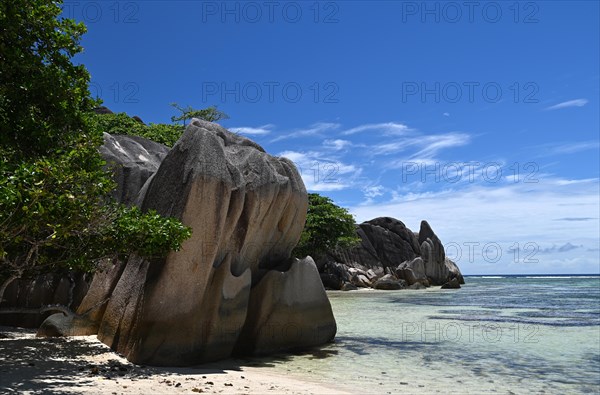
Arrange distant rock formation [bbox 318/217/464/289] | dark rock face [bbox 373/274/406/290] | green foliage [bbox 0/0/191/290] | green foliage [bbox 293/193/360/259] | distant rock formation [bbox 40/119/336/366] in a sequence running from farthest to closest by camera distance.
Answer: distant rock formation [bbox 318/217/464/289]
dark rock face [bbox 373/274/406/290]
green foliage [bbox 293/193/360/259]
distant rock formation [bbox 40/119/336/366]
green foliage [bbox 0/0/191/290]

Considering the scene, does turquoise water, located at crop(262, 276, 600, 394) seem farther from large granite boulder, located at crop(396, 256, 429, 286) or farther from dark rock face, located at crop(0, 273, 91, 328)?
large granite boulder, located at crop(396, 256, 429, 286)

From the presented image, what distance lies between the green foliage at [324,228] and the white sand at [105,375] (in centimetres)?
3526

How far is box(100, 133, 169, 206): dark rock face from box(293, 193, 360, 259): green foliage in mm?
28575

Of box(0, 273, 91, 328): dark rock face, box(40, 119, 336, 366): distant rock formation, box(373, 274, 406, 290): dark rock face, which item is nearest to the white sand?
box(40, 119, 336, 366): distant rock formation

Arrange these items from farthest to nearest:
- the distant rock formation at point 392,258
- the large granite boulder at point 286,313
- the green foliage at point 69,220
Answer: the distant rock formation at point 392,258, the large granite boulder at point 286,313, the green foliage at point 69,220

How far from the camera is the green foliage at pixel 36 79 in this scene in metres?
9.10

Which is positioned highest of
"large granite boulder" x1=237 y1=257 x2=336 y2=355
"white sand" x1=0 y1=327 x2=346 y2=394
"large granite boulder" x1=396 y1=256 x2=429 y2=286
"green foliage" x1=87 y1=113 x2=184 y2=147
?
"green foliage" x1=87 y1=113 x2=184 y2=147

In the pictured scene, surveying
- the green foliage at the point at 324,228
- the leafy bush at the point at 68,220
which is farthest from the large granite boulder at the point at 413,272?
the leafy bush at the point at 68,220

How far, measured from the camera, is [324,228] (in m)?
47.2

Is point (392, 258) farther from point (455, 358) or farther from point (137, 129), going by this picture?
point (455, 358)

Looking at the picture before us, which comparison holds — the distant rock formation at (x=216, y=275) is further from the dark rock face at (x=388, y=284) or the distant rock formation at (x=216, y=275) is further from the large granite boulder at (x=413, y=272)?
the large granite boulder at (x=413, y=272)

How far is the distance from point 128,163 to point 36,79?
769cm

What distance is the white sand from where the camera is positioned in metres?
7.93

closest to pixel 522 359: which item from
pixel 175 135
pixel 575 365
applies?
pixel 575 365
